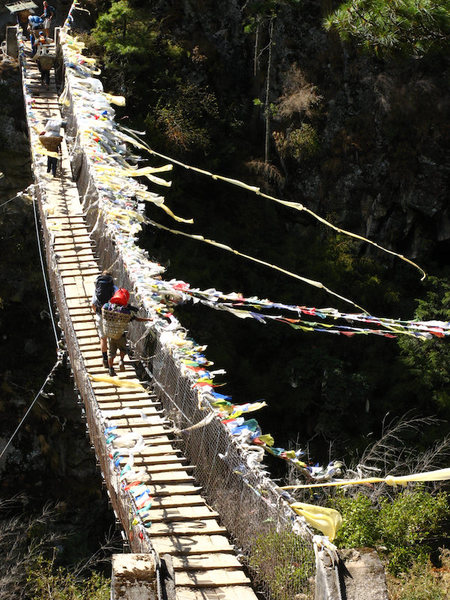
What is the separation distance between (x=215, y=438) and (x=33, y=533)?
981 cm

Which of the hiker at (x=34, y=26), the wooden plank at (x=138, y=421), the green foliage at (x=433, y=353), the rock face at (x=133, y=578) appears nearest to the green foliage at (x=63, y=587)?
the wooden plank at (x=138, y=421)

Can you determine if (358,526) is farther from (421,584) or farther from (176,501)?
(176,501)

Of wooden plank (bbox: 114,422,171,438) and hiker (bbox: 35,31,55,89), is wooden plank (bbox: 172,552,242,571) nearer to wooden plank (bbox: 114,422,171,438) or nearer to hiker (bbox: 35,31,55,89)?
wooden plank (bbox: 114,422,171,438)

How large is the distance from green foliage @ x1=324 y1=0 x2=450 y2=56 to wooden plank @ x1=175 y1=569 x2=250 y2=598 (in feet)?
33.1

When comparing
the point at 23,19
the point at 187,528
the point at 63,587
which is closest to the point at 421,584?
the point at 187,528

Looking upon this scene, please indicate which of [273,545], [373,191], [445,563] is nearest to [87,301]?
[273,545]

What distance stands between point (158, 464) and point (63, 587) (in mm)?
6685

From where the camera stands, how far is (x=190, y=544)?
6.86 metres

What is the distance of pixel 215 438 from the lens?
7.44 metres

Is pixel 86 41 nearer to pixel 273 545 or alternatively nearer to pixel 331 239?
pixel 331 239

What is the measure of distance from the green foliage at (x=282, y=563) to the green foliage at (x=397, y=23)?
9916 millimetres

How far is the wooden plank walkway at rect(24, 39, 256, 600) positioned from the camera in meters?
6.53

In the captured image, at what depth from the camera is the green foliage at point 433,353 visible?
16625 millimetres

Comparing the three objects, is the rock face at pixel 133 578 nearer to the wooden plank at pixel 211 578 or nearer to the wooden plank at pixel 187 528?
the wooden plank at pixel 211 578
